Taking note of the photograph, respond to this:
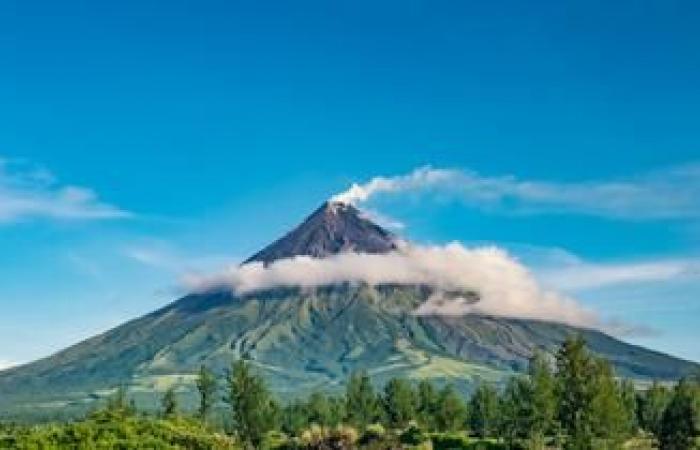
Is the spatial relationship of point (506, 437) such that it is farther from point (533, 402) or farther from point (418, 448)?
point (418, 448)

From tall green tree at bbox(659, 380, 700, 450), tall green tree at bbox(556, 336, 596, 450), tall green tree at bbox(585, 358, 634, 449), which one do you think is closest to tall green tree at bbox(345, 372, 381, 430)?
tall green tree at bbox(659, 380, 700, 450)

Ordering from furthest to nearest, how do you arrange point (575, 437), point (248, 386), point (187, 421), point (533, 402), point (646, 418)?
point (646, 418) → point (248, 386) → point (533, 402) → point (575, 437) → point (187, 421)

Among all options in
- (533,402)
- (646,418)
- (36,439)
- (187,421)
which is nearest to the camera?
(36,439)

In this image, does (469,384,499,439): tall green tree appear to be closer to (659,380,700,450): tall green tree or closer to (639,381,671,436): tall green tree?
(639,381,671,436): tall green tree

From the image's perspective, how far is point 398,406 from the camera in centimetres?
16688

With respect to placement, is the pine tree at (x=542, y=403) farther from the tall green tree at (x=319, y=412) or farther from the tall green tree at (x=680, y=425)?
the tall green tree at (x=319, y=412)

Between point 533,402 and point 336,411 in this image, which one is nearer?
point 533,402

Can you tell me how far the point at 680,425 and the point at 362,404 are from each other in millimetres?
62706

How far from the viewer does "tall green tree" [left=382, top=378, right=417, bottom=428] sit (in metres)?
167

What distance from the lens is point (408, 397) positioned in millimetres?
168875

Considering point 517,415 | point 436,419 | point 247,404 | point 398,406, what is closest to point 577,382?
Answer: point 517,415

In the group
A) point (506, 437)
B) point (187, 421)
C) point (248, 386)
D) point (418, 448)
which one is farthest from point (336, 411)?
point (187, 421)

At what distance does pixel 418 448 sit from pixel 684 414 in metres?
33.0

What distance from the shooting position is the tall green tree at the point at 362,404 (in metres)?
166
